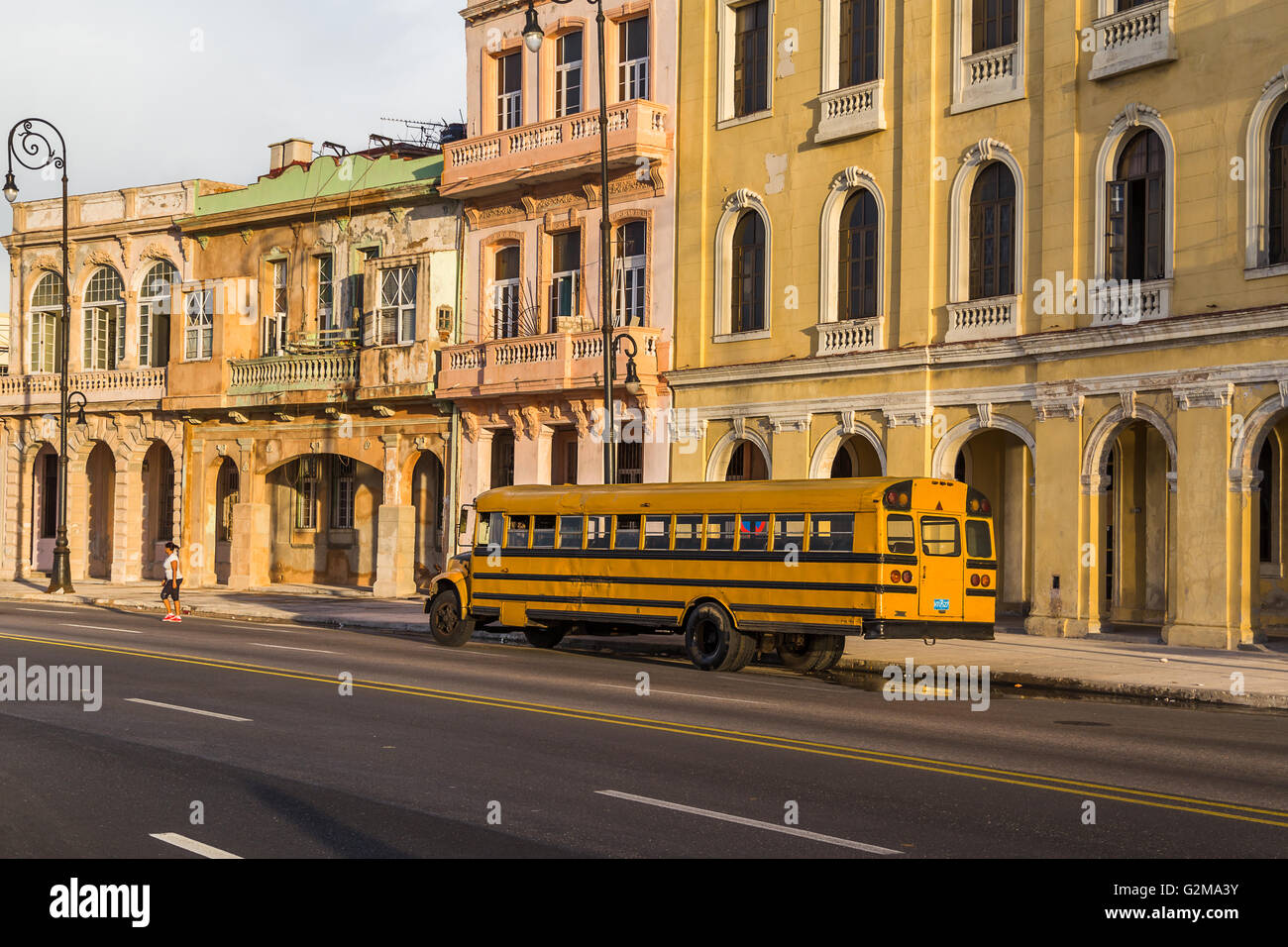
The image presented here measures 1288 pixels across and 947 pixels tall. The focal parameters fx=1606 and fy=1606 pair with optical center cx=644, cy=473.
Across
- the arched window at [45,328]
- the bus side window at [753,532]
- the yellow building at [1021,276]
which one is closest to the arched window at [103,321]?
the arched window at [45,328]

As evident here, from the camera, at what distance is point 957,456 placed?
31.7 metres

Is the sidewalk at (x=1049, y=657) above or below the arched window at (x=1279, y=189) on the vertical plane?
below

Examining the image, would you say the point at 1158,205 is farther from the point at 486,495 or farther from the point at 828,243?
the point at 486,495

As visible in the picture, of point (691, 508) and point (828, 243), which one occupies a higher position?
point (828, 243)

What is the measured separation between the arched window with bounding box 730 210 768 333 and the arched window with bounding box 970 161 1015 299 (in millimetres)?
5290

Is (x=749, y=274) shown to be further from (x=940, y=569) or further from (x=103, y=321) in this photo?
(x=103, y=321)

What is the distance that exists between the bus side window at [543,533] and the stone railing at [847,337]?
8.61 m

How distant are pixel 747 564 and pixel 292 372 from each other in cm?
2416

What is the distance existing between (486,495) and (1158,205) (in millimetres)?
11937

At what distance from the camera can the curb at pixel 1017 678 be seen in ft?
61.6

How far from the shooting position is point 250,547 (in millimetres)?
44312

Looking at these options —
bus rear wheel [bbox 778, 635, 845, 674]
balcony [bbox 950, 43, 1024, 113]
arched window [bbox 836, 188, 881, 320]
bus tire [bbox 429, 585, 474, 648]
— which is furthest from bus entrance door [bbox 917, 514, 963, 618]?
balcony [bbox 950, 43, 1024, 113]

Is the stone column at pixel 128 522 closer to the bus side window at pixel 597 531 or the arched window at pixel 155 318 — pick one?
the arched window at pixel 155 318
